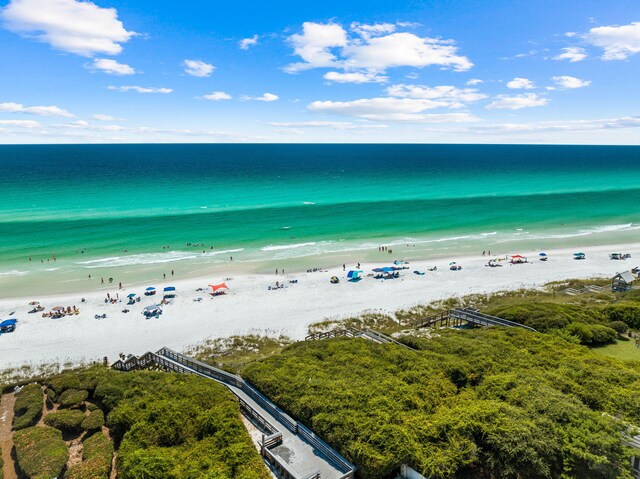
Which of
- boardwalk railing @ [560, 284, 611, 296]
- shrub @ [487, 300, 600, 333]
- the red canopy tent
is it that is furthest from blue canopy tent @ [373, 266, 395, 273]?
shrub @ [487, 300, 600, 333]

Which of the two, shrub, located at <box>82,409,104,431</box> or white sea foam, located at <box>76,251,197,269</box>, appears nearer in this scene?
shrub, located at <box>82,409,104,431</box>

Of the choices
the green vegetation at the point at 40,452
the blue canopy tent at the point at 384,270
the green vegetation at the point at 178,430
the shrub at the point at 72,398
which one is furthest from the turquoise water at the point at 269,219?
the green vegetation at the point at 40,452

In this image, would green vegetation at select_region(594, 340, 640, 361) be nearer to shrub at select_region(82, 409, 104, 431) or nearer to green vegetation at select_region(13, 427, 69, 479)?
shrub at select_region(82, 409, 104, 431)

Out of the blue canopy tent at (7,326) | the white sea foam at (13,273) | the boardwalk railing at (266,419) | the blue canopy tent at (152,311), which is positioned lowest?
the blue canopy tent at (7,326)

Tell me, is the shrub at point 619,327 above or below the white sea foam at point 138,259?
above

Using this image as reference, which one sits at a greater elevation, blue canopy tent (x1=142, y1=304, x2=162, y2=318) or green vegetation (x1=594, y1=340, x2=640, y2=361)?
green vegetation (x1=594, y1=340, x2=640, y2=361)

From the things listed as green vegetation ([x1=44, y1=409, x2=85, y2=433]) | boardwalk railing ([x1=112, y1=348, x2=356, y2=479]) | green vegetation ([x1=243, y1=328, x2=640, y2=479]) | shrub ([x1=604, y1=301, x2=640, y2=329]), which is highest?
shrub ([x1=604, y1=301, x2=640, y2=329])

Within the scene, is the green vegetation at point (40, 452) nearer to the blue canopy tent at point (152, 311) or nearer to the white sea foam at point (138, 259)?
the blue canopy tent at point (152, 311)

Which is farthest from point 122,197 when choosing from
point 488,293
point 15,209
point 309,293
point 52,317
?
point 488,293
